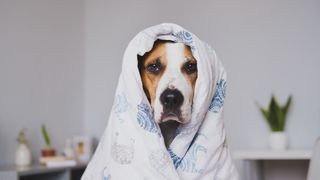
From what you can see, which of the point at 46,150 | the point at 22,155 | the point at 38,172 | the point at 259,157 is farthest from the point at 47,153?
the point at 259,157

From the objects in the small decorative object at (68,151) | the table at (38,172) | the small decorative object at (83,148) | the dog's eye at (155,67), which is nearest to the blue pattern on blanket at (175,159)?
the dog's eye at (155,67)

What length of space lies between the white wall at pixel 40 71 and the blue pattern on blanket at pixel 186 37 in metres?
1.62

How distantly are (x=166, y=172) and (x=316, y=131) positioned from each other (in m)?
1.87

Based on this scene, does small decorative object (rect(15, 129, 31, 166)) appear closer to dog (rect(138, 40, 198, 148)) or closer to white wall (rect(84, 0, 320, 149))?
white wall (rect(84, 0, 320, 149))

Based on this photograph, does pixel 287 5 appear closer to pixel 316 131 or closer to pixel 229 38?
pixel 229 38

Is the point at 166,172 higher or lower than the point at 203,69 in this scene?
lower

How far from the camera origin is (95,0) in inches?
139

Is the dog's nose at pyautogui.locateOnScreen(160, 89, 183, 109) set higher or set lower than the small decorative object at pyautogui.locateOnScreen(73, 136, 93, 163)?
higher

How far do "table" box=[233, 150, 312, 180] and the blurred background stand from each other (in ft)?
0.15

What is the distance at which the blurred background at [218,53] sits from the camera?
2.81m

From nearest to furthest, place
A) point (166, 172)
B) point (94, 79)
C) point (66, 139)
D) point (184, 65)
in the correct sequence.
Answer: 1. point (166, 172)
2. point (184, 65)
3. point (66, 139)
4. point (94, 79)

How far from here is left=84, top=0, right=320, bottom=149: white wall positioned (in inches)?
112

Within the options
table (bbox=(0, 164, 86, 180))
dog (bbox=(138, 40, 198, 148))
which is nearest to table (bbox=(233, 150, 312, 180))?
table (bbox=(0, 164, 86, 180))

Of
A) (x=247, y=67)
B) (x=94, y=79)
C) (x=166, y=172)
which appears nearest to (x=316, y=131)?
(x=247, y=67)
